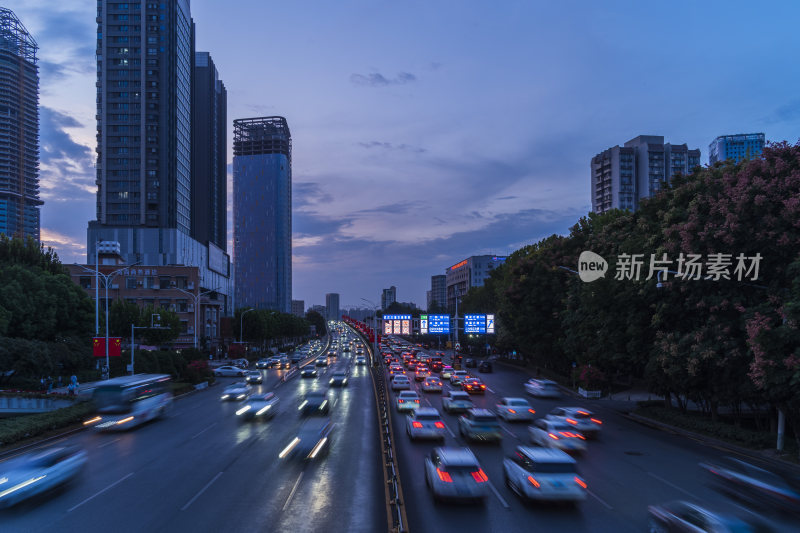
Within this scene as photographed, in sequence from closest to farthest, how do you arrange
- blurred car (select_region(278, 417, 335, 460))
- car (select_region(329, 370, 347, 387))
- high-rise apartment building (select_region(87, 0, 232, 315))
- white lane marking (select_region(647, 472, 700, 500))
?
white lane marking (select_region(647, 472, 700, 500)) < blurred car (select_region(278, 417, 335, 460)) < car (select_region(329, 370, 347, 387)) < high-rise apartment building (select_region(87, 0, 232, 315))

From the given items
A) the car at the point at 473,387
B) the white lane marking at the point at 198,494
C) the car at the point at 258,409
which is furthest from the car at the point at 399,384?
the white lane marking at the point at 198,494

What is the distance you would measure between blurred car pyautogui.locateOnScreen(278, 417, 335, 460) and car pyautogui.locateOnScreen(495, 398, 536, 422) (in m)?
12.2

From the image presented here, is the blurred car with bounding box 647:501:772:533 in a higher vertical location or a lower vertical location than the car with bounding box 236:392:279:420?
higher

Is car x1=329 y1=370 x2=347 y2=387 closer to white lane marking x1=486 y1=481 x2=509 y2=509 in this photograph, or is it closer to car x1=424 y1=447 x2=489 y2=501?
white lane marking x1=486 y1=481 x2=509 y2=509

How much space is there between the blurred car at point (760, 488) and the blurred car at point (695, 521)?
7.58ft

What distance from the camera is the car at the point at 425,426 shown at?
25.3 metres

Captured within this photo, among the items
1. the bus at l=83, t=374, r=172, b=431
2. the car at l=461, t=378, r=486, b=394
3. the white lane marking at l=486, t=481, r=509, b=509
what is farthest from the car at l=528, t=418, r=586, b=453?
the car at l=461, t=378, r=486, b=394

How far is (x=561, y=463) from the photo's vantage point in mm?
15977

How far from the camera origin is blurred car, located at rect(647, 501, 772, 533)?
437 inches

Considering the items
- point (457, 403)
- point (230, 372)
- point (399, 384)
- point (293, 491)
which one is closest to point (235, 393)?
point (399, 384)

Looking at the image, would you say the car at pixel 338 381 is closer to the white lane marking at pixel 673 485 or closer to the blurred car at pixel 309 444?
the blurred car at pixel 309 444

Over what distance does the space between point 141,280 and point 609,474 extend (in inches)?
3638

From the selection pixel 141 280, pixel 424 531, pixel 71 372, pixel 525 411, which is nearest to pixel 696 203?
pixel 525 411

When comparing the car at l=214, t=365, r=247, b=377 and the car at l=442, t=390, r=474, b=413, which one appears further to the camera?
the car at l=214, t=365, r=247, b=377
